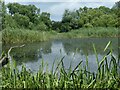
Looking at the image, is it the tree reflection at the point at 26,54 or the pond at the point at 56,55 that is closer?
the pond at the point at 56,55

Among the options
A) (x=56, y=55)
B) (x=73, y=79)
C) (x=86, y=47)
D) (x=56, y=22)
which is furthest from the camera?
(x=56, y=22)

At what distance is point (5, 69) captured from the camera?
2.47 m

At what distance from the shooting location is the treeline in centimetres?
1180

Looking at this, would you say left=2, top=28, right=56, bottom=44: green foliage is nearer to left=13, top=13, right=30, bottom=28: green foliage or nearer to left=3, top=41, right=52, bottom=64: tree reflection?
left=3, top=41, right=52, bottom=64: tree reflection

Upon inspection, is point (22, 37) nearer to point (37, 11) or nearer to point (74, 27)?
point (37, 11)

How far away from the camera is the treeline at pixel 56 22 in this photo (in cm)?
1180

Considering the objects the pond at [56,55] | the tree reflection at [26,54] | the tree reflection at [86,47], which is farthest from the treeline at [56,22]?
the pond at [56,55]

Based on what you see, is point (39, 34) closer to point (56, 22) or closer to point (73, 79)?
point (56, 22)

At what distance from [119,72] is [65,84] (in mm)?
441

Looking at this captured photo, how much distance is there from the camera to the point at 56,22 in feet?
45.1

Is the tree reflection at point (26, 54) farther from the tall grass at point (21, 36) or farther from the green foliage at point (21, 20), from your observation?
the green foliage at point (21, 20)

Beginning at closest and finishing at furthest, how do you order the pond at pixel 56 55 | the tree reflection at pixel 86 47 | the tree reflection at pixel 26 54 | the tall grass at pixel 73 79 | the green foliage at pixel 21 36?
the tall grass at pixel 73 79 → the pond at pixel 56 55 → the tree reflection at pixel 26 54 → the tree reflection at pixel 86 47 → the green foliage at pixel 21 36

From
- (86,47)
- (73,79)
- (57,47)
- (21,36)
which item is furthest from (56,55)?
(21,36)

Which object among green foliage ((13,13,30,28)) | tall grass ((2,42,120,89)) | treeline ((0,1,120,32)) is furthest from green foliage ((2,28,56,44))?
tall grass ((2,42,120,89))
